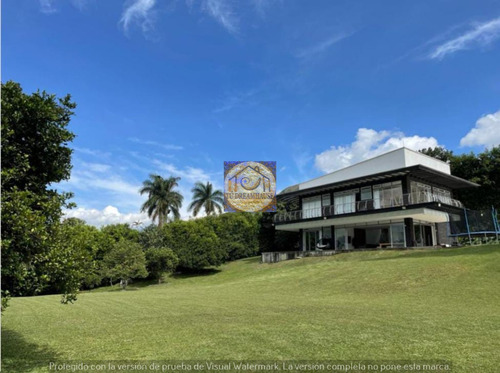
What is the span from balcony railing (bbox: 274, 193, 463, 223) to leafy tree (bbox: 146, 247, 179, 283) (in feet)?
38.2

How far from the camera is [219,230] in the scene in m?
41.3

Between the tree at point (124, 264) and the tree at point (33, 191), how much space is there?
28882 millimetres

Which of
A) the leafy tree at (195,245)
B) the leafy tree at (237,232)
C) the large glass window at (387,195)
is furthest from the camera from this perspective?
the leafy tree at (237,232)

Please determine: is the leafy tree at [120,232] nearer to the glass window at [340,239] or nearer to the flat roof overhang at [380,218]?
the flat roof overhang at [380,218]

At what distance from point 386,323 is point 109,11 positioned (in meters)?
11.8

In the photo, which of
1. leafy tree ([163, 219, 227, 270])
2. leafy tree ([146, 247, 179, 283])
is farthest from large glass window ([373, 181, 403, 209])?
leafy tree ([146, 247, 179, 283])

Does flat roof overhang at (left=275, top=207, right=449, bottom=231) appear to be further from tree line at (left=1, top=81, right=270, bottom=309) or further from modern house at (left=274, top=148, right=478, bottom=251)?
tree line at (left=1, top=81, right=270, bottom=309)

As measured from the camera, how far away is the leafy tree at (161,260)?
34.9m

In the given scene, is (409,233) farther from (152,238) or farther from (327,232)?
(152,238)

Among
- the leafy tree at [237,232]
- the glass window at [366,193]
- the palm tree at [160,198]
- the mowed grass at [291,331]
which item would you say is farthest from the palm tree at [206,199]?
the mowed grass at [291,331]

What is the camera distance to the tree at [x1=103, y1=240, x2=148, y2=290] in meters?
32.9

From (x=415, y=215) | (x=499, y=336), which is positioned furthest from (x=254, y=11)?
(x=415, y=215)

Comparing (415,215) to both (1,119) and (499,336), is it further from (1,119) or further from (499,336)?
(1,119)

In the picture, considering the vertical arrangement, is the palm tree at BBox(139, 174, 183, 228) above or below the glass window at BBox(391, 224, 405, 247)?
above
